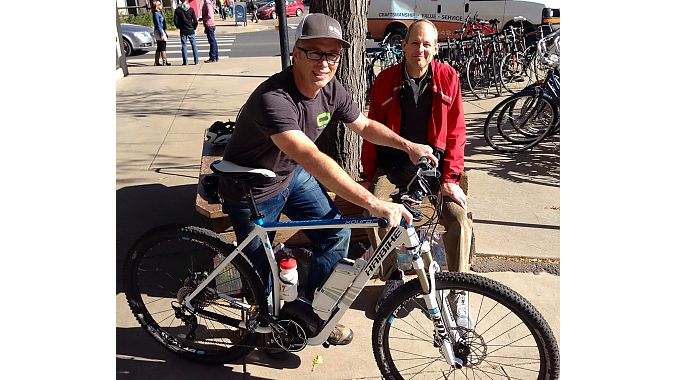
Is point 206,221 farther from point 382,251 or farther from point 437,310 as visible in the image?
point 437,310

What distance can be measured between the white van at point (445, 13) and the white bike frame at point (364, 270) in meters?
11.7

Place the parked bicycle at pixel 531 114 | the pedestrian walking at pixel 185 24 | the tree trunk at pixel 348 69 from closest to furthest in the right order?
the tree trunk at pixel 348 69, the parked bicycle at pixel 531 114, the pedestrian walking at pixel 185 24

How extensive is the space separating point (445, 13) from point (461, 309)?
12942 mm

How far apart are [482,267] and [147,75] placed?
1057 centimetres

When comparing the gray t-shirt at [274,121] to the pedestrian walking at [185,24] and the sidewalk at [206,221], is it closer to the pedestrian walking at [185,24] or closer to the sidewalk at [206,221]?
the sidewalk at [206,221]

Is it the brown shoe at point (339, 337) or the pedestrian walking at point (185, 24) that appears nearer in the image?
the brown shoe at point (339, 337)

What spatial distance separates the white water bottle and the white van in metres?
11.7

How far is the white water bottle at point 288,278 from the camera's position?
277 centimetres

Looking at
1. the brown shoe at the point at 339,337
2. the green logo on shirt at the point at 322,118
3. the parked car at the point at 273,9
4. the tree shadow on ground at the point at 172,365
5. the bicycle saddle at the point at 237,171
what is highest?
the parked car at the point at 273,9

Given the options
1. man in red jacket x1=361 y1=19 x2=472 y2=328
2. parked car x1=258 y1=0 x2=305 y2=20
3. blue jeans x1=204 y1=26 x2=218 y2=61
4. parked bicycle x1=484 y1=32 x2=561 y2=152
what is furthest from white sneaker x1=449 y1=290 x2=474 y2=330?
parked car x1=258 y1=0 x2=305 y2=20

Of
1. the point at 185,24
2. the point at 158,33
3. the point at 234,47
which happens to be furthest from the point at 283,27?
the point at 234,47

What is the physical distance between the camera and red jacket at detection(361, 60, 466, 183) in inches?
136

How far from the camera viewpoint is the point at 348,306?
2.74 meters

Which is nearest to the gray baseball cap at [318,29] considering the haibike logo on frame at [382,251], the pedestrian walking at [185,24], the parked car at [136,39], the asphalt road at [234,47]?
the haibike logo on frame at [382,251]
